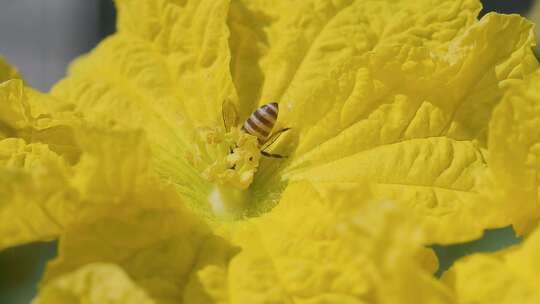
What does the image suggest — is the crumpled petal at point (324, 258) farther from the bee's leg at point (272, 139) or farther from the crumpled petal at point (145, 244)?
the bee's leg at point (272, 139)

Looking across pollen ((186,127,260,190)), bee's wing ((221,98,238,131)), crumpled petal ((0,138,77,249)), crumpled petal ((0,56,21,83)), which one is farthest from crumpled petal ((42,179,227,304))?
crumpled petal ((0,56,21,83))

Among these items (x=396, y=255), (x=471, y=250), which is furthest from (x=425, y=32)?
(x=396, y=255)

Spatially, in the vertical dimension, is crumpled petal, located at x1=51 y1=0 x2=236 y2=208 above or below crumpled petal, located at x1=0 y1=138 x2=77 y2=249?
below

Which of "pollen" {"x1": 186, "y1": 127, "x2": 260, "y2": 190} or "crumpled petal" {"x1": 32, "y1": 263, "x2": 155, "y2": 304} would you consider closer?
"crumpled petal" {"x1": 32, "y1": 263, "x2": 155, "y2": 304}

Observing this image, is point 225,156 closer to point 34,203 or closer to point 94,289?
point 34,203

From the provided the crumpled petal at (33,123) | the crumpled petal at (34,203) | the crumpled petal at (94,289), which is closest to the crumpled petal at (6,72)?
the crumpled petal at (33,123)

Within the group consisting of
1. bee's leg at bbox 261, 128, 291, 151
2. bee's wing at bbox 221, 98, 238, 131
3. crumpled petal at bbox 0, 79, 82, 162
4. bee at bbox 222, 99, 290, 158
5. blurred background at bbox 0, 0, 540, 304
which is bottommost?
blurred background at bbox 0, 0, 540, 304

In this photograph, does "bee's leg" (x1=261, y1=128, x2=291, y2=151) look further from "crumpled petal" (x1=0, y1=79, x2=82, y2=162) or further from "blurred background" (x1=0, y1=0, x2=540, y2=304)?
"blurred background" (x1=0, y1=0, x2=540, y2=304)
